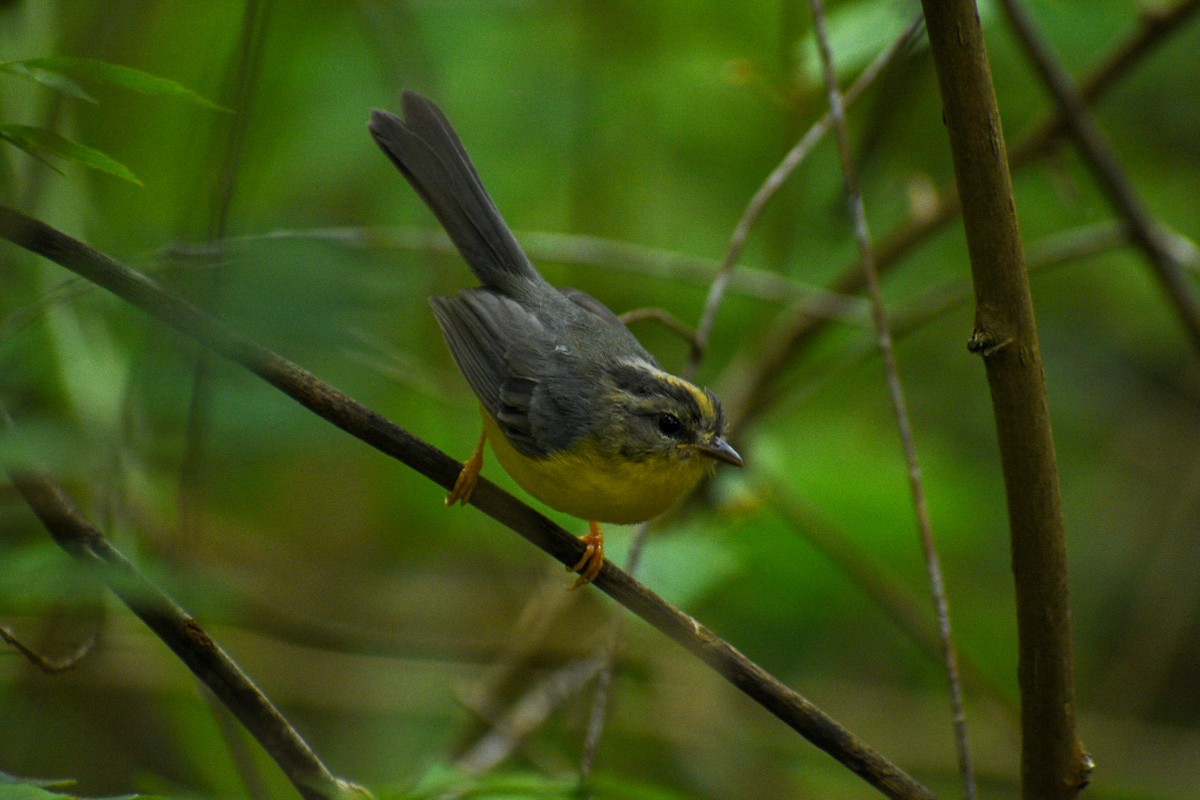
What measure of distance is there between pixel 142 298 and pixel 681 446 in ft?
6.15

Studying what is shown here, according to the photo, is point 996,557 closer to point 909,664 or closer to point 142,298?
point 909,664

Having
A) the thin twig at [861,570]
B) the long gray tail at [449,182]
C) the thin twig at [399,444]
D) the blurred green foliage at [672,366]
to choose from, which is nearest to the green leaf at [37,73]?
the thin twig at [399,444]

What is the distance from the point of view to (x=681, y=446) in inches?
130

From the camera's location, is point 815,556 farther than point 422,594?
No

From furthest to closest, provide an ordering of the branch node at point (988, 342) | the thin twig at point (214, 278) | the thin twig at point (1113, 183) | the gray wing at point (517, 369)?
the thin twig at point (1113, 183)
the gray wing at point (517, 369)
the thin twig at point (214, 278)
the branch node at point (988, 342)

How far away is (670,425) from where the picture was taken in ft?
10.9

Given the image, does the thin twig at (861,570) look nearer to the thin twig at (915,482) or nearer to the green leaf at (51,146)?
the thin twig at (915,482)

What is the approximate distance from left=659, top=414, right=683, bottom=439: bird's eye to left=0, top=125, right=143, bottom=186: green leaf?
6.45 feet

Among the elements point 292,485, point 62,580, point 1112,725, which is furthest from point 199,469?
point 1112,725

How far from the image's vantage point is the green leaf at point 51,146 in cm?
149

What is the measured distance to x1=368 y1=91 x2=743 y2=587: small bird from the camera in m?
3.16

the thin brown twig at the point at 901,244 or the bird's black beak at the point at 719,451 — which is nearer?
the bird's black beak at the point at 719,451

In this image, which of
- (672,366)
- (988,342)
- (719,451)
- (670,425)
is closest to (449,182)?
(670,425)

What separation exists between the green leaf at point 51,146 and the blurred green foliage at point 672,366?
126 centimetres
